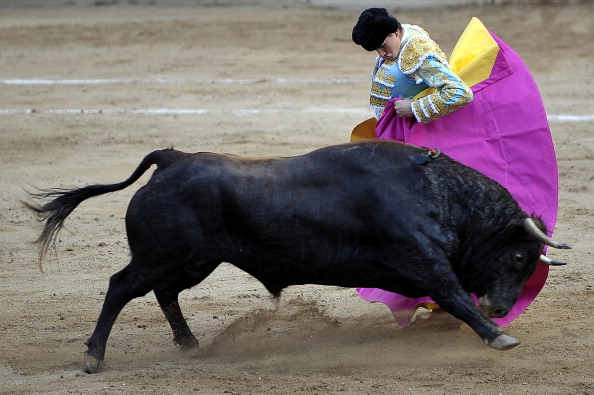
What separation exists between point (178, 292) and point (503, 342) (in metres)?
1.53

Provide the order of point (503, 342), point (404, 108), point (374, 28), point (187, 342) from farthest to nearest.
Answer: point (187, 342), point (404, 108), point (374, 28), point (503, 342)

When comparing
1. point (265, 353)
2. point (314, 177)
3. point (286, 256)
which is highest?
point (314, 177)

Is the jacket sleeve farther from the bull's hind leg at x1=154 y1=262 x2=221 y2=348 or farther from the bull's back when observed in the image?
the bull's hind leg at x1=154 y1=262 x2=221 y2=348

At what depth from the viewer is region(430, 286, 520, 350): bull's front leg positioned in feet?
13.6

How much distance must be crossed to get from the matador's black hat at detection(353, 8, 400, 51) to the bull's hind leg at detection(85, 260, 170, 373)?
1.37m

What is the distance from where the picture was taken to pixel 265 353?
480 cm

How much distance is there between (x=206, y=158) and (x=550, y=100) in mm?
6716

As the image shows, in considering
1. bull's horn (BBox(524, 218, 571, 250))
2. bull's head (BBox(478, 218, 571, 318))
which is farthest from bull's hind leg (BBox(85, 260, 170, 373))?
bull's horn (BBox(524, 218, 571, 250))

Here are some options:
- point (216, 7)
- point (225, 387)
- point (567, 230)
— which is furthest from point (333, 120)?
point (216, 7)

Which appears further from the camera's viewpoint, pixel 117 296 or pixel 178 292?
pixel 178 292

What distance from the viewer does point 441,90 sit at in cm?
461

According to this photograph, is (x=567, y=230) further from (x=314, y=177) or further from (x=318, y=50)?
(x=318, y=50)

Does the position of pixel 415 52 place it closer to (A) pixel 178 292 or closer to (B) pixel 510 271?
(B) pixel 510 271

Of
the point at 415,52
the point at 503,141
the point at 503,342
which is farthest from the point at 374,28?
the point at 503,342
